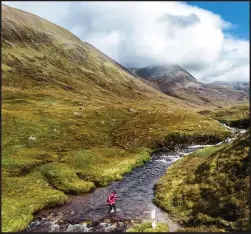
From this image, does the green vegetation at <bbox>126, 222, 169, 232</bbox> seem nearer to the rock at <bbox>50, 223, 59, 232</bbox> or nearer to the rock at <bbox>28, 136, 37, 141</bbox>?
the rock at <bbox>50, 223, 59, 232</bbox>

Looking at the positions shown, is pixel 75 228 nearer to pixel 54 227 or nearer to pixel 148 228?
pixel 54 227

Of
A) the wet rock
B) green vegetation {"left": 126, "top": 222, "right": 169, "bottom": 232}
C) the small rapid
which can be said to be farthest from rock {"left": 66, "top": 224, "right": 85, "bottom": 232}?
the wet rock

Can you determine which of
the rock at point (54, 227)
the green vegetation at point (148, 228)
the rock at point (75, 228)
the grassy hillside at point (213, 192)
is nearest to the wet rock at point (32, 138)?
the grassy hillside at point (213, 192)

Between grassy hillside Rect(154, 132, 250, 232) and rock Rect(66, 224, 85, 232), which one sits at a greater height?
grassy hillside Rect(154, 132, 250, 232)

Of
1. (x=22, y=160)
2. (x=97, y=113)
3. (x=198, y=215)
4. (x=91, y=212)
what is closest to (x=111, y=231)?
(x=91, y=212)

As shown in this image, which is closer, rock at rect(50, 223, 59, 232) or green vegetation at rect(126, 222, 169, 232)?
green vegetation at rect(126, 222, 169, 232)

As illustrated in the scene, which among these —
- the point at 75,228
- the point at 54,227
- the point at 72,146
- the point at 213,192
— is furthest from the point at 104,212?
the point at 72,146

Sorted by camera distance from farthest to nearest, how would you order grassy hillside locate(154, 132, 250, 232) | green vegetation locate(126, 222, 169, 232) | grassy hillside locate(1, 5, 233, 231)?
grassy hillside locate(1, 5, 233, 231) < green vegetation locate(126, 222, 169, 232) < grassy hillside locate(154, 132, 250, 232)

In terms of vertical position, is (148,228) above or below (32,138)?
below

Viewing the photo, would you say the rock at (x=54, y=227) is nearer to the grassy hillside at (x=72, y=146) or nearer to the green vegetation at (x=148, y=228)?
the grassy hillside at (x=72, y=146)
